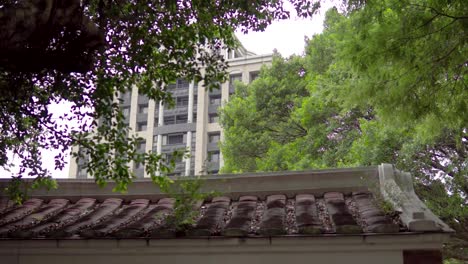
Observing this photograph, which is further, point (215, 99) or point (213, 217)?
point (215, 99)

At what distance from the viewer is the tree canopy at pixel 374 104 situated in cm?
636

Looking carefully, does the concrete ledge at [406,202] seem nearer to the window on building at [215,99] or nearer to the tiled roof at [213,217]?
the tiled roof at [213,217]

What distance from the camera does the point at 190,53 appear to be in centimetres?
672

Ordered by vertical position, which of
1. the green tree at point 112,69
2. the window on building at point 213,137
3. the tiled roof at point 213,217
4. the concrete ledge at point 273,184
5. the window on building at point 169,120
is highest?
the window on building at point 169,120

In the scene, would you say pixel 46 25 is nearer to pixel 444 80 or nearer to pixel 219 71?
pixel 219 71

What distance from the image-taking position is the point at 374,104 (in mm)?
7090

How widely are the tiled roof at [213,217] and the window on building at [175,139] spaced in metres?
44.0

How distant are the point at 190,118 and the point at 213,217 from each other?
45210 mm

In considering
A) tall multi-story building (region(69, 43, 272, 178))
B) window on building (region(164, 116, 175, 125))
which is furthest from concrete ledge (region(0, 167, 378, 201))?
window on building (region(164, 116, 175, 125))

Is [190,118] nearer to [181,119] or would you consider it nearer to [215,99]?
[181,119]

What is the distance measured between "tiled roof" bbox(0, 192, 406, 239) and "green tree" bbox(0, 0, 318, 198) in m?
0.54

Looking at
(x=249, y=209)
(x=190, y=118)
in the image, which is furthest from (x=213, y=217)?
(x=190, y=118)

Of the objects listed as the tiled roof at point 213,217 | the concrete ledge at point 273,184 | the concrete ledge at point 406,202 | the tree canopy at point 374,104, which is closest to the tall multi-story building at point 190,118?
the tree canopy at point 374,104

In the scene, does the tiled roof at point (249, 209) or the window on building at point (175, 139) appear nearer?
the tiled roof at point (249, 209)
